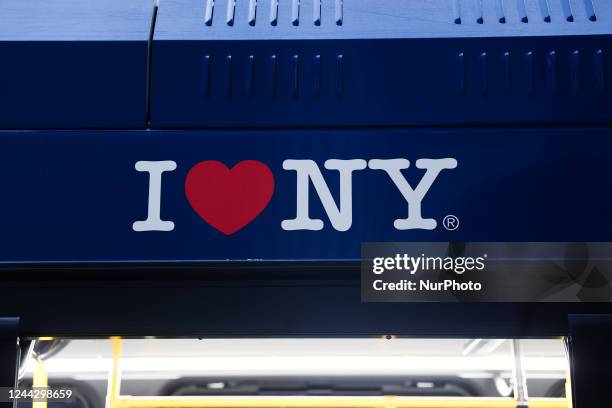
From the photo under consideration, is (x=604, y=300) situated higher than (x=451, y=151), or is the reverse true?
(x=451, y=151)

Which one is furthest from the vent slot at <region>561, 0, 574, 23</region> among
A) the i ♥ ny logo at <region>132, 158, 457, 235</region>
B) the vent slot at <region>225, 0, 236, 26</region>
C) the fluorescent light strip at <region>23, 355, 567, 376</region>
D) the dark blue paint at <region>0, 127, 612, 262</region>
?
the fluorescent light strip at <region>23, 355, 567, 376</region>

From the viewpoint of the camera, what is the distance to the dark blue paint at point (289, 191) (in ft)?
4.16

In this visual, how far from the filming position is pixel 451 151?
51.8 inches

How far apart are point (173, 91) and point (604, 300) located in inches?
32.7

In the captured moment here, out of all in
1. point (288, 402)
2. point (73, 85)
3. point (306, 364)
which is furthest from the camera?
point (306, 364)

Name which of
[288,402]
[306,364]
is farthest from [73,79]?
[306,364]

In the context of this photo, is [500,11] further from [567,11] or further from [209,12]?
[209,12]

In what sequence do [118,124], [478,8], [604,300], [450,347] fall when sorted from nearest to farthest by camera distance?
[604,300]
[118,124]
[478,8]
[450,347]

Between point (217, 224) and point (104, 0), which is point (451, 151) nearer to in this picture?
point (217, 224)

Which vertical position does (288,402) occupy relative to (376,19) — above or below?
below

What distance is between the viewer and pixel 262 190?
129 cm

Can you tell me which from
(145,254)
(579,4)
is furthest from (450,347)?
(145,254)

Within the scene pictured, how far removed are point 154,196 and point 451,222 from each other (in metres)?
0.50

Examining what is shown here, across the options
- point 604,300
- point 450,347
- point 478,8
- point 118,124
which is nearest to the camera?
point 604,300
